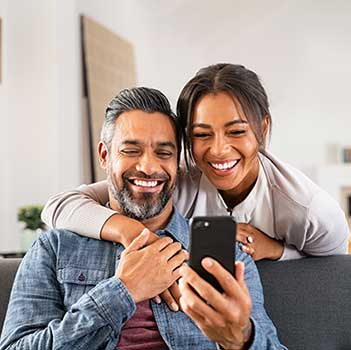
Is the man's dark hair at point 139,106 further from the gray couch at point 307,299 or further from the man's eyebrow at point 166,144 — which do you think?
the gray couch at point 307,299

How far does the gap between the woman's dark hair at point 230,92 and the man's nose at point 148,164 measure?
12 centimetres

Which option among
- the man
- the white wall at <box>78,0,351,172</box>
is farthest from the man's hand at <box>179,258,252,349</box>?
the white wall at <box>78,0,351,172</box>

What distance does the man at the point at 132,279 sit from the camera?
4.65 ft

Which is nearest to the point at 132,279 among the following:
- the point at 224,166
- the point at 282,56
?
the point at 224,166

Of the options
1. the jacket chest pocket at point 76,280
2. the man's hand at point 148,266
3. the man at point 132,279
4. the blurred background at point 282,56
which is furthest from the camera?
the blurred background at point 282,56

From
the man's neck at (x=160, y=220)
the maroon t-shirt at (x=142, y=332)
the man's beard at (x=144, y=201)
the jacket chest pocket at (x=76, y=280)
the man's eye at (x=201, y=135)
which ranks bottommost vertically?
the maroon t-shirt at (x=142, y=332)

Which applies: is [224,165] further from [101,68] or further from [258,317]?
[101,68]

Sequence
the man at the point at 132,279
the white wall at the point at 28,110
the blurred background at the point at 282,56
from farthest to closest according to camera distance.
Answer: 1. the blurred background at the point at 282,56
2. the white wall at the point at 28,110
3. the man at the point at 132,279

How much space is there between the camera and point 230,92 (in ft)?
5.73

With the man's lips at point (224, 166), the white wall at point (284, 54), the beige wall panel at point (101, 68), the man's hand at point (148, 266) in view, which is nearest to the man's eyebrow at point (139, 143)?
the man's lips at point (224, 166)

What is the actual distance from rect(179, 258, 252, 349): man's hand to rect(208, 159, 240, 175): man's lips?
46cm

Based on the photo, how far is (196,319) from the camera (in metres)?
1.32

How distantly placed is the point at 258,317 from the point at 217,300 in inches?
14.5

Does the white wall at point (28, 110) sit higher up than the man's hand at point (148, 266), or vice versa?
the white wall at point (28, 110)
